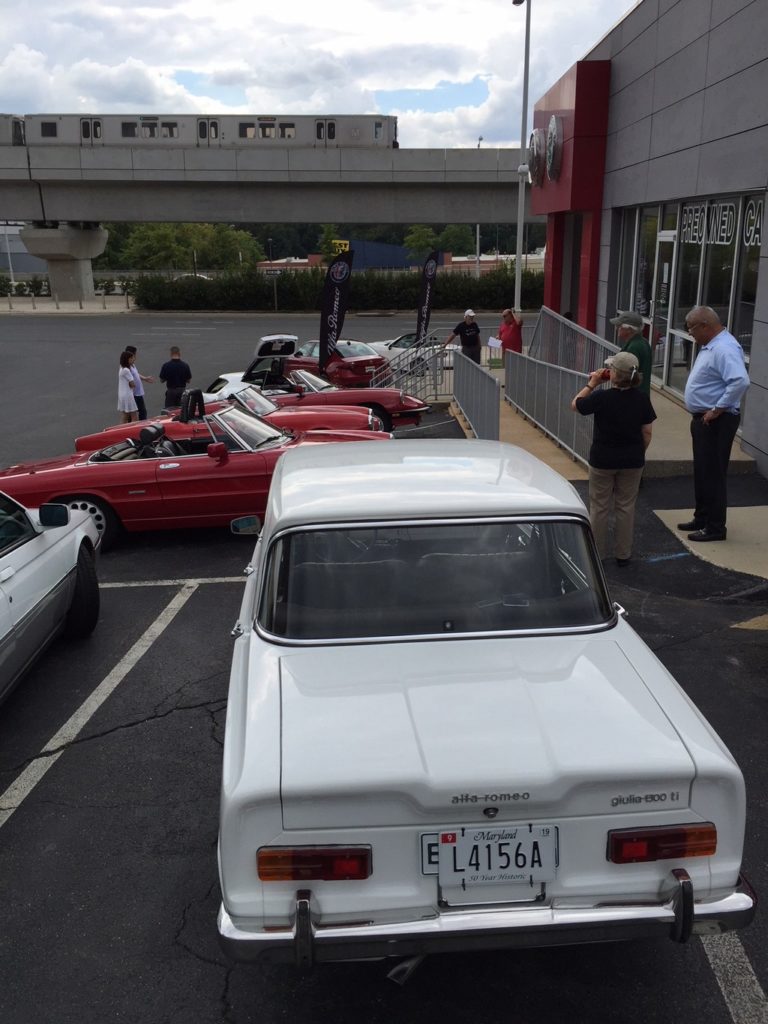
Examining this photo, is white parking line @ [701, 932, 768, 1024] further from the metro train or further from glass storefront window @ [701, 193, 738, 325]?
the metro train

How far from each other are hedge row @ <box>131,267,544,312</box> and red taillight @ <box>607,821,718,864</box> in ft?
166

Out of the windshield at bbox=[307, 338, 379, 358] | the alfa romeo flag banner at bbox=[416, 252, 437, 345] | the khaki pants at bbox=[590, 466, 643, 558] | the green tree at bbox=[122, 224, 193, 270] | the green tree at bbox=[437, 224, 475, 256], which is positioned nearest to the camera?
the khaki pants at bbox=[590, 466, 643, 558]

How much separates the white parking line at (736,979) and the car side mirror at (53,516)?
4.48m

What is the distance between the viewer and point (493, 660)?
11.7ft

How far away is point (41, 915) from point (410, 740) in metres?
1.90

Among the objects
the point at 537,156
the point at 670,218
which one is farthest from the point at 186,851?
the point at 537,156

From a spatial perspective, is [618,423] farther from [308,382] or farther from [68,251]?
[68,251]

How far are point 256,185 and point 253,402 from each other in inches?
1498

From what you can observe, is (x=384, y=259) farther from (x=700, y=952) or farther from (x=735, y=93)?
(x=700, y=952)

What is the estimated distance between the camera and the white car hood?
285 centimetres

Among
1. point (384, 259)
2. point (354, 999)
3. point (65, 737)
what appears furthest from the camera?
point (384, 259)

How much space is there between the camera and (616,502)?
7734mm

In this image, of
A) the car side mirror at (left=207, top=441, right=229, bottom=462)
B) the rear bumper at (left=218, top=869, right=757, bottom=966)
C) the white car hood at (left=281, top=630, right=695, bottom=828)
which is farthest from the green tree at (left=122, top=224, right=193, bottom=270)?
the rear bumper at (left=218, top=869, right=757, bottom=966)

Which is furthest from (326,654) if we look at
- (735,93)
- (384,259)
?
(384,259)
